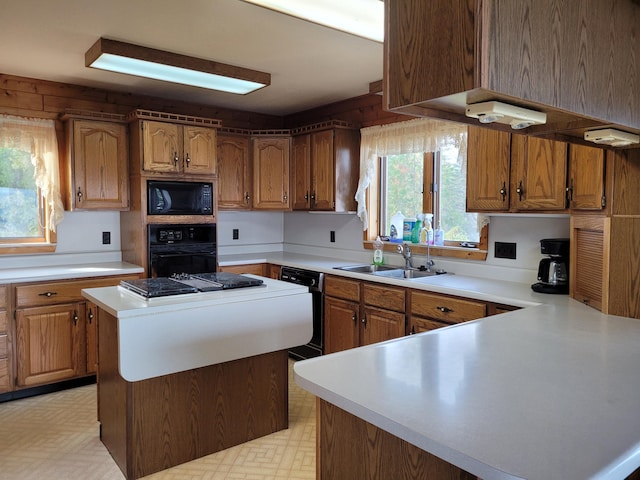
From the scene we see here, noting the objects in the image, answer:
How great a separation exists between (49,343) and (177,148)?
176 centimetres

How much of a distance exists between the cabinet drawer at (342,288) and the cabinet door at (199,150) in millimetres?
1416

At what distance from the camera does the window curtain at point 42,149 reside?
146 inches

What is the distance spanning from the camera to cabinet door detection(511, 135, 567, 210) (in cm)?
251

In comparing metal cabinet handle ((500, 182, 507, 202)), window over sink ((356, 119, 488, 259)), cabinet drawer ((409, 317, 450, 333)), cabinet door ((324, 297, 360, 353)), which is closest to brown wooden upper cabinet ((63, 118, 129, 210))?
cabinet door ((324, 297, 360, 353))

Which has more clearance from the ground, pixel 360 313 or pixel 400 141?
pixel 400 141

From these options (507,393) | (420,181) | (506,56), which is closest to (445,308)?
(420,181)

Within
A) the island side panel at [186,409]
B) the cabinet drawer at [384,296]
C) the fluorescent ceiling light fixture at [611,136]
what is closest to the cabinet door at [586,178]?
the fluorescent ceiling light fixture at [611,136]

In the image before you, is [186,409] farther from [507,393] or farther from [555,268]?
[555,268]

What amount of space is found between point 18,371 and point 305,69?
9.59 feet

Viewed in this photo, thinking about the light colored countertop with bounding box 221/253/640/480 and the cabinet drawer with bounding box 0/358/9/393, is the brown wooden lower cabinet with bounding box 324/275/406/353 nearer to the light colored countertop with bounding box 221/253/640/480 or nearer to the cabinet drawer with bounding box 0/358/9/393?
the light colored countertop with bounding box 221/253/640/480

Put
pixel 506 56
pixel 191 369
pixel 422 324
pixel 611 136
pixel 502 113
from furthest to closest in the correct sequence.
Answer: pixel 422 324, pixel 191 369, pixel 611 136, pixel 502 113, pixel 506 56

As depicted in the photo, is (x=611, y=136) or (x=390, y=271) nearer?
(x=611, y=136)

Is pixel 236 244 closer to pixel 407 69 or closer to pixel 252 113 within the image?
pixel 252 113

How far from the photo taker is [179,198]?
13.2 ft
